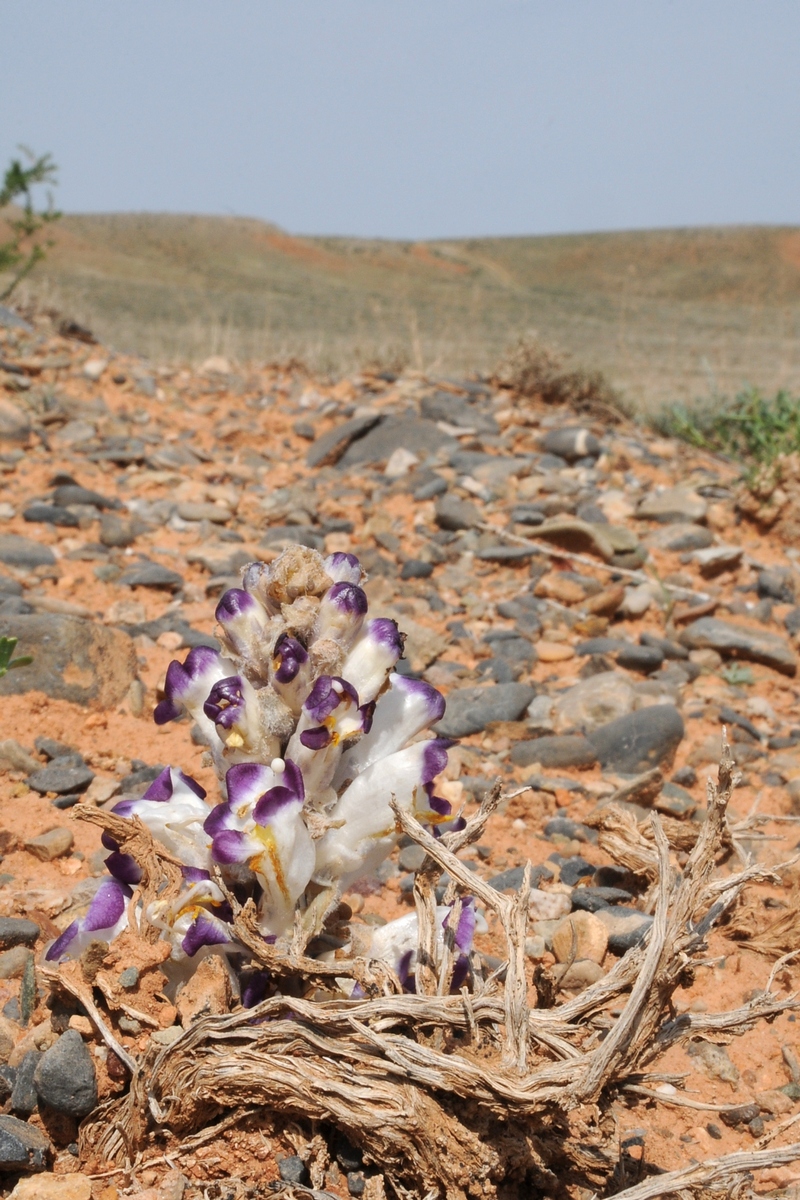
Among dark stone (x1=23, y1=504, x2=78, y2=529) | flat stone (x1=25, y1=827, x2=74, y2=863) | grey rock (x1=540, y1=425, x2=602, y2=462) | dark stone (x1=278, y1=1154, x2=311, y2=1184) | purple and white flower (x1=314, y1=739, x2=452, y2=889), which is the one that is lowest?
dark stone (x1=278, y1=1154, x2=311, y2=1184)

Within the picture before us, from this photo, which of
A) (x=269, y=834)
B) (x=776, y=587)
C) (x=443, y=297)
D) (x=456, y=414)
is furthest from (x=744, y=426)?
(x=443, y=297)

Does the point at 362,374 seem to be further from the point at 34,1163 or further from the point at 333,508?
the point at 34,1163

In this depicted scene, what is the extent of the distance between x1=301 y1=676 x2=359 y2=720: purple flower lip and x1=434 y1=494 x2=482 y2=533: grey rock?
12.8 feet

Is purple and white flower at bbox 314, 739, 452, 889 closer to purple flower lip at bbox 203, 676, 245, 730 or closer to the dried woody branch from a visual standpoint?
the dried woody branch

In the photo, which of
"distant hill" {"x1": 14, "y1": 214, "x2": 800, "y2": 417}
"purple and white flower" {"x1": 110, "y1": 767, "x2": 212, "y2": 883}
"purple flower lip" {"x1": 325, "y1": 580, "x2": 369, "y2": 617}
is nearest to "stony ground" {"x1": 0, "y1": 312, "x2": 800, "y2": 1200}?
"purple and white flower" {"x1": 110, "y1": 767, "x2": 212, "y2": 883}

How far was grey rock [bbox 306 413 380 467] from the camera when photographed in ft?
22.4

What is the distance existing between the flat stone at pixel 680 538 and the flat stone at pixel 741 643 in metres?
0.94

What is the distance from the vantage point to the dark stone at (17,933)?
7.28 ft

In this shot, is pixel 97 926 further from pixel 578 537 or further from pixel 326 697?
pixel 578 537

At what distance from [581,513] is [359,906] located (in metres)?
3.65

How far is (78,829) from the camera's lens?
2.76 metres

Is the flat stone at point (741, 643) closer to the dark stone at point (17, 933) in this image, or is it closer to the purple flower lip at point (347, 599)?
the purple flower lip at point (347, 599)

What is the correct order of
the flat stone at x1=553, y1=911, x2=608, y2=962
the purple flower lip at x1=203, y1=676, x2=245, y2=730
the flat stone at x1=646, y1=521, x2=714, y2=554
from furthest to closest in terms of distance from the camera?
the flat stone at x1=646, y1=521, x2=714, y2=554 → the flat stone at x1=553, y1=911, x2=608, y2=962 → the purple flower lip at x1=203, y1=676, x2=245, y2=730

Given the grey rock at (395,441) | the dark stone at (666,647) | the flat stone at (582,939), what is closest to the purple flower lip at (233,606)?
the flat stone at (582,939)
